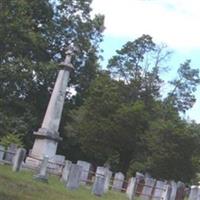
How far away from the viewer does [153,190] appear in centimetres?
2623

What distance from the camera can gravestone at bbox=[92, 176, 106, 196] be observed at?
20194mm

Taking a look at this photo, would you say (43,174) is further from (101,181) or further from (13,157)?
(13,157)

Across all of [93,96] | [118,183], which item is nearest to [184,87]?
[93,96]

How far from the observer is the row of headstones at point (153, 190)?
2361 centimetres

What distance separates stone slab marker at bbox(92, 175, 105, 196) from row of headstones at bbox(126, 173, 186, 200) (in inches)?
98.1

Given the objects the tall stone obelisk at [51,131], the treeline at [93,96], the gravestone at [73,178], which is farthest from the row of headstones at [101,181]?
the treeline at [93,96]

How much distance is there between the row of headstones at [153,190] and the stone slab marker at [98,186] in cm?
249

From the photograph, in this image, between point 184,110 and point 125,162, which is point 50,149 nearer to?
point 125,162

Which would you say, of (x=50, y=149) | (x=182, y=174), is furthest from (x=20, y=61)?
(x=50, y=149)

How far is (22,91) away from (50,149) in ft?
64.8

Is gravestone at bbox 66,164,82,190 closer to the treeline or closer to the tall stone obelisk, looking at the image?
the tall stone obelisk

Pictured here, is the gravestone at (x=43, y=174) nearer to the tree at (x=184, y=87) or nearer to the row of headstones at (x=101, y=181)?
the row of headstones at (x=101, y=181)

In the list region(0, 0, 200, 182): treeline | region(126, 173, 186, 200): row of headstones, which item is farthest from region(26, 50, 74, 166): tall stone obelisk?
region(0, 0, 200, 182): treeline

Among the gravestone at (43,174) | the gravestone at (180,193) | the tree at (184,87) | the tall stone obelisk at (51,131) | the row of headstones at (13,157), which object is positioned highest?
the tree at (184,87)
